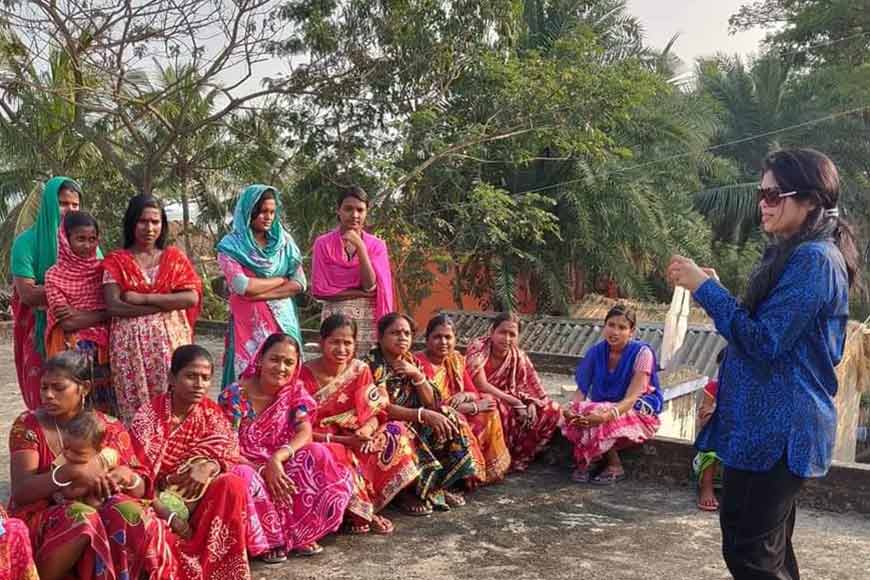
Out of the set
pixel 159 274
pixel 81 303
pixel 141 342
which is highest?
pixel 159 274

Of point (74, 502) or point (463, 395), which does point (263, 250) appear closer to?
point (463, 395)

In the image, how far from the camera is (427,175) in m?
12.2

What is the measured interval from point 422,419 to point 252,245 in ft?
4.44

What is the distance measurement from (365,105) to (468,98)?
1.39 metres

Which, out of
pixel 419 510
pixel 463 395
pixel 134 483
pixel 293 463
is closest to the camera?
pixel 134 483

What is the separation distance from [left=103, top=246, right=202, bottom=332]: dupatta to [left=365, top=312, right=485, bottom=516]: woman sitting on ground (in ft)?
3.42

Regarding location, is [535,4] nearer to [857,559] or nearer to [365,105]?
[365,105]

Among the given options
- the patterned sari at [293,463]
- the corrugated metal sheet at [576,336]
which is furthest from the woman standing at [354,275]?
the corrugated metal sheet at [576,336]

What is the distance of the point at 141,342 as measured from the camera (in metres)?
4.44

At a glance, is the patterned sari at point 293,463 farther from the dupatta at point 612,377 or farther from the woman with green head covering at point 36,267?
the dupatta at point 612,377

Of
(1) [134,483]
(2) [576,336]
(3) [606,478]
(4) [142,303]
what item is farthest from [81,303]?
(2) [576,336]

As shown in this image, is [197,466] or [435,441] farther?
[435,441]

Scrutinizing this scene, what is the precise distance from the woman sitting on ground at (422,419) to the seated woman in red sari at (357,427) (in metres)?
0.15

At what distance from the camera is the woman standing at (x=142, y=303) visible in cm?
437
